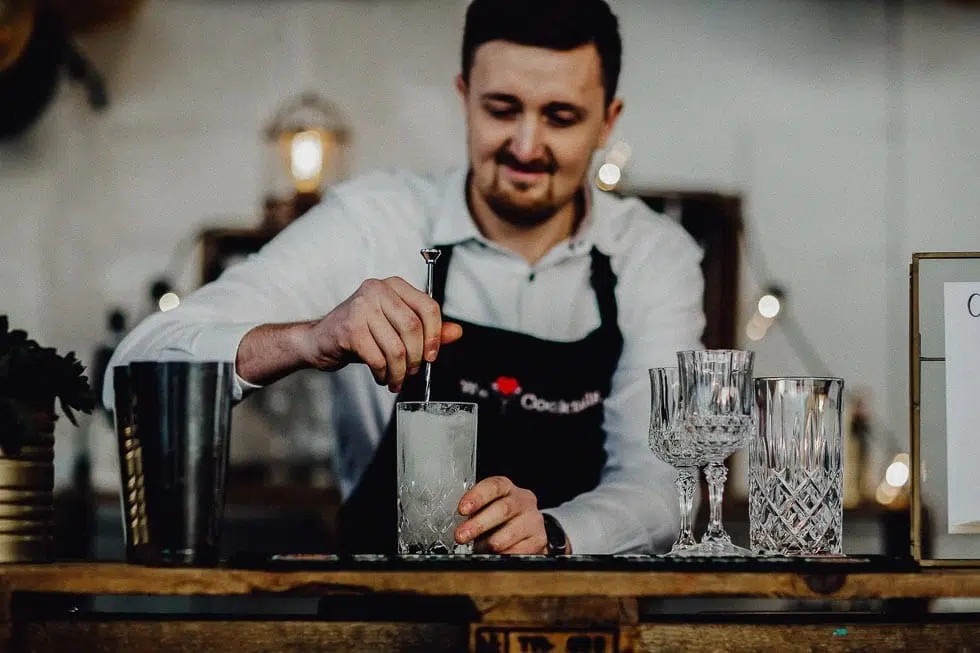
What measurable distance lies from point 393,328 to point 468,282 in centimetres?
114

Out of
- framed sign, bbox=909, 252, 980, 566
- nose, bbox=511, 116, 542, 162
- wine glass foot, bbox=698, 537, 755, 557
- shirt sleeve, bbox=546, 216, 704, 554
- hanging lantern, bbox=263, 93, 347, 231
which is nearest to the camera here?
framed sign, bbox=909, 252, 980, 566

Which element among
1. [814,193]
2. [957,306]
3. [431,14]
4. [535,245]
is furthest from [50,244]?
[957,306]

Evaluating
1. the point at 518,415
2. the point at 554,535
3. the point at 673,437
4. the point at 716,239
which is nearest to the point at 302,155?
the point at 716,239

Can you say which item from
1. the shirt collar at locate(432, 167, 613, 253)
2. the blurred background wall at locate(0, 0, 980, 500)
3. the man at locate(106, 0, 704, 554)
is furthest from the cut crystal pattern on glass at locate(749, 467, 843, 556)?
the blurred background wall at locate(0, 0, 980, 500)

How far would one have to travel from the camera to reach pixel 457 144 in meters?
3.37

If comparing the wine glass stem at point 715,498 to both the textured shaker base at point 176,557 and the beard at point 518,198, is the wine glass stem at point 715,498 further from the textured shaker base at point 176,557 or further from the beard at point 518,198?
the beard at point 518,198

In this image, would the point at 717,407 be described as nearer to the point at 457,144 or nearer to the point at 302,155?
the point at 457,144

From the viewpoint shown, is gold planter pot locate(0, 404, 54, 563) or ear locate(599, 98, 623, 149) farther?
ear locate(599, 98, 623, 149)

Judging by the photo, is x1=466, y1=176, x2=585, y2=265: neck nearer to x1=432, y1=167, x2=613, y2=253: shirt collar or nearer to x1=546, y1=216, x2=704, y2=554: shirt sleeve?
x1=432, y1=167, x2=613, y2=253: shirt collar

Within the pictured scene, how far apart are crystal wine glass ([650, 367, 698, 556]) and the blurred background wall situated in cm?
197

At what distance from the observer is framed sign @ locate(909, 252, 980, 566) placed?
127 centimetres

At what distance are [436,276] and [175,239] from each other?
1303 millimetres

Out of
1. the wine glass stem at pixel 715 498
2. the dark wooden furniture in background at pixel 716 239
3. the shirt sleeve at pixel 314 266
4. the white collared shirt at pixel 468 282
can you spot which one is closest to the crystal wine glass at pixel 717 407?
the wine glass stem at pixel 715 498

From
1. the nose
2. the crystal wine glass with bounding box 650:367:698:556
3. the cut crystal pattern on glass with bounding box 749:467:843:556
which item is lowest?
the cut crystal pattern on glass with bounding box 749:467:843:556
